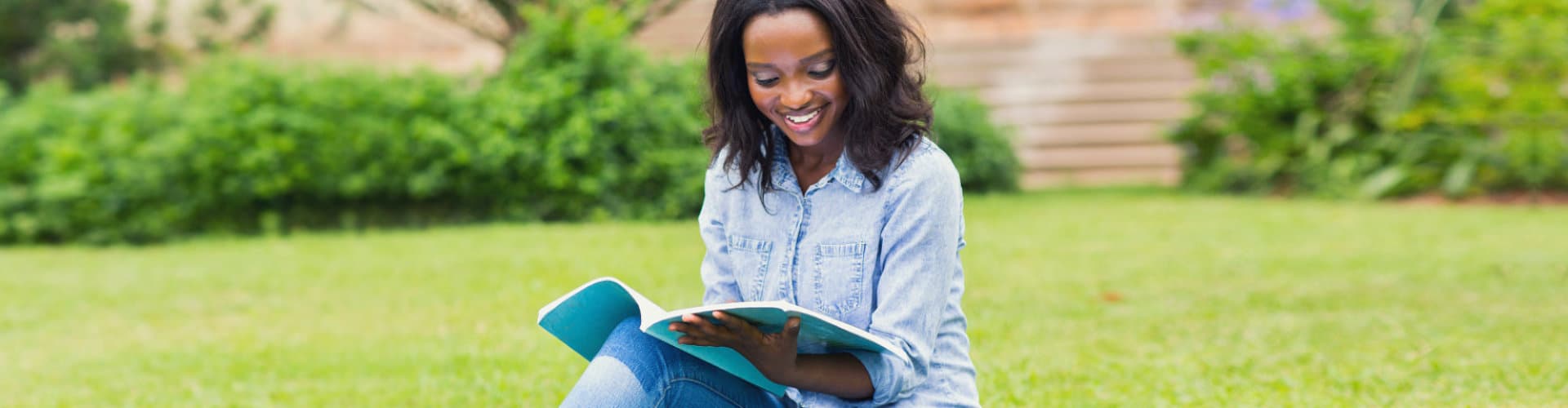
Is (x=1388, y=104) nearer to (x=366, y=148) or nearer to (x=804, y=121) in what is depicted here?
(x=366, y=148)

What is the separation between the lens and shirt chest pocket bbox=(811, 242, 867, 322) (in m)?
2.29

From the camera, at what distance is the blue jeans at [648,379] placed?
222cm

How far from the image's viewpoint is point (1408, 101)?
967 cm

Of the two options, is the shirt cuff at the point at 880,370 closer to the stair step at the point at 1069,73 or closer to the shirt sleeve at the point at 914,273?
the shirt sleeve at the point at 914,273

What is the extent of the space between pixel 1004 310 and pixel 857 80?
3.19 meters

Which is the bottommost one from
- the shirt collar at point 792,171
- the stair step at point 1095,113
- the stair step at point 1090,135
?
the stair step at point 1090,135

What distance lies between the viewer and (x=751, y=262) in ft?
8.04

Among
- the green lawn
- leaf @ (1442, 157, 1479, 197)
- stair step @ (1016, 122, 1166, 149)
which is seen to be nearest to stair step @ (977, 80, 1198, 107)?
stair step @ (1016, 122, 1166, 149)

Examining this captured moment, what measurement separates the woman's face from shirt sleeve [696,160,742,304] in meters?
0.26

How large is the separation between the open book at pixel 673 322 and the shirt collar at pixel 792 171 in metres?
0.24

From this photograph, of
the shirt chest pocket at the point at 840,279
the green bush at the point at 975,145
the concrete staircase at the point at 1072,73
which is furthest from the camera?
the concrete staircase at the point at 1072,73

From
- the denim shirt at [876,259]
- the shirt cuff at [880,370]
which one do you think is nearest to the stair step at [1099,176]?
the denim shirt at [876,259]

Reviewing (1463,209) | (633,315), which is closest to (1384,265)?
(1463,209)

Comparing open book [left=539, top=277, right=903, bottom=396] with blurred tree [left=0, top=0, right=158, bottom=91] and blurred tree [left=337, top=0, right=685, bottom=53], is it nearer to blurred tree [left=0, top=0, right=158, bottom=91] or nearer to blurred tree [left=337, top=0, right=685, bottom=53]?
blurred tree [left=337, top=0, right=685, bottom=53]
